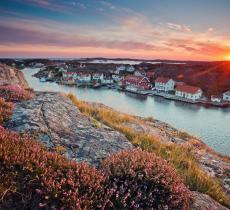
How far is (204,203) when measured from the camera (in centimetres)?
518

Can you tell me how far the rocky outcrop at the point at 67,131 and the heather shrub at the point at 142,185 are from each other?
1002 millimetres

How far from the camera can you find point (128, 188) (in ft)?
14.8

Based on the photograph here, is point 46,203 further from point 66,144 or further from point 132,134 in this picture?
point 132,134

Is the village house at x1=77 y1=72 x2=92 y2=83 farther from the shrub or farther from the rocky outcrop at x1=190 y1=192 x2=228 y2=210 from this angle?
the rocky outcrop at x1=190 y1=192 x2=228 y2=210

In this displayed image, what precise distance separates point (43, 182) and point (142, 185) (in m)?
1.62

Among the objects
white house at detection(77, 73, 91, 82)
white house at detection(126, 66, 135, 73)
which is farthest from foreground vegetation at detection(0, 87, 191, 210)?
white house at detection(126, 66, 135, 73)

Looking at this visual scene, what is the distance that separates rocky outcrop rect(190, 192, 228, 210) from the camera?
4.96 meters

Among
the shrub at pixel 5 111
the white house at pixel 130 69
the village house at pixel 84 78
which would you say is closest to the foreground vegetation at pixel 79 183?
the shrub at pixel 5 111

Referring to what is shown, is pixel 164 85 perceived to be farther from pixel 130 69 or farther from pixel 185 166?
pixel 185 166

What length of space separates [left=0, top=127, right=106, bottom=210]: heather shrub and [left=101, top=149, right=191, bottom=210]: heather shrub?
0.97ft

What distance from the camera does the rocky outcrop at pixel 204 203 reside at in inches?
195

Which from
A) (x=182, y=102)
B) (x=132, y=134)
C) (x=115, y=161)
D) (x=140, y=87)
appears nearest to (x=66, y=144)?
(x=115, y=161)

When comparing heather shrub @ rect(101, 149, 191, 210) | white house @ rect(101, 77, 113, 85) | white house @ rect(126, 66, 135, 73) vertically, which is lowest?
white house @ rect(101, 77, 113, 85)

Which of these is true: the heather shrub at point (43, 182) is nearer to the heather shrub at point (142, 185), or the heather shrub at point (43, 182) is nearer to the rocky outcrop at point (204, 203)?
the heather shrub at point (142, 185)
